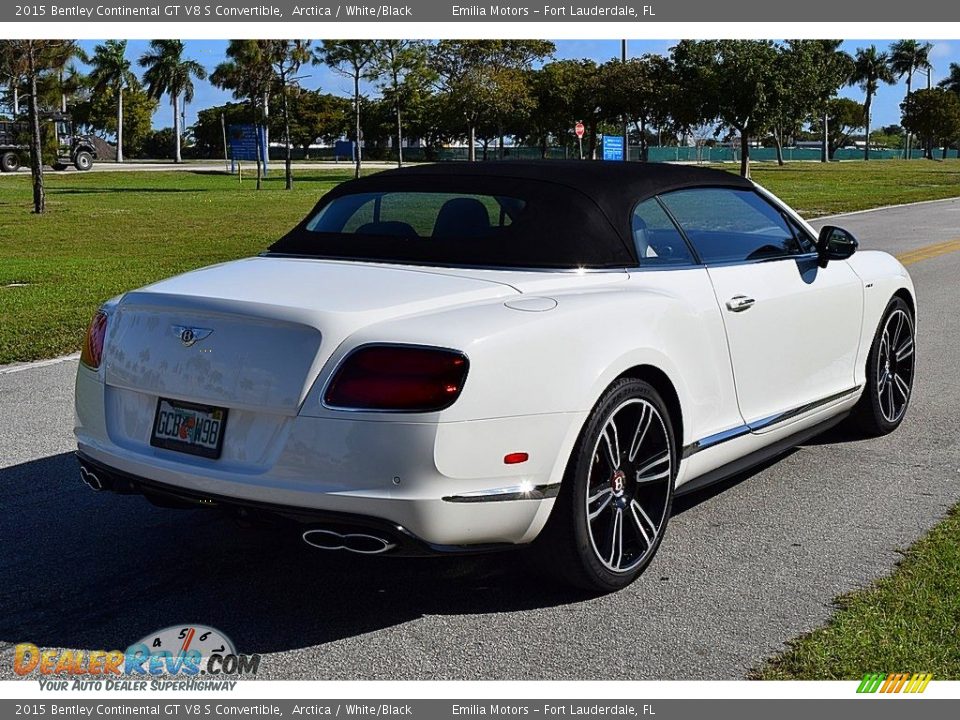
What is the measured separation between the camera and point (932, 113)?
114562 millimetres

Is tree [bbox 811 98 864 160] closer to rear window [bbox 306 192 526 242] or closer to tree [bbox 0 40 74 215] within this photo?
tree [bbox 0 40 74 215]

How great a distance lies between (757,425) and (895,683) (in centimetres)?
176

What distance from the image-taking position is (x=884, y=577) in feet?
14.2

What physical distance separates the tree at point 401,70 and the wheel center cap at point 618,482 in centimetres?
5226

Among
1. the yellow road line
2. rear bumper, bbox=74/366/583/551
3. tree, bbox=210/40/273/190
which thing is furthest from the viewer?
tree, bbox=210/40/273/190

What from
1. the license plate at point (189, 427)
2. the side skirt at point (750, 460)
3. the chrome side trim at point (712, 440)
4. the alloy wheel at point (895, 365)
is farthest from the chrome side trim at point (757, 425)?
the license plate at point (189, 427)

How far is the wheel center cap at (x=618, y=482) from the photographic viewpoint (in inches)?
167

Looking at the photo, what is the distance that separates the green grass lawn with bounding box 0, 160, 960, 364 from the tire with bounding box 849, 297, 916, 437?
604 centimetres

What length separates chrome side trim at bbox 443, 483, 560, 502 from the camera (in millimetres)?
3705

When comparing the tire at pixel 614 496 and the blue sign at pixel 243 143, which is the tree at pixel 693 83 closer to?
the blue sign at pixel 243 143

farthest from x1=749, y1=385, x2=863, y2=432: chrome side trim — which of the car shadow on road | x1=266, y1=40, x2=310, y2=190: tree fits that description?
x1=266, y1=40, x2=310, y2=190: tree

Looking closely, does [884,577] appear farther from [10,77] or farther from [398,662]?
[10,77]

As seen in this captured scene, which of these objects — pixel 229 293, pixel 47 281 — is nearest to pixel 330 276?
pixel 229 293

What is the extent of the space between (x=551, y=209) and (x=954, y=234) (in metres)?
18.4
